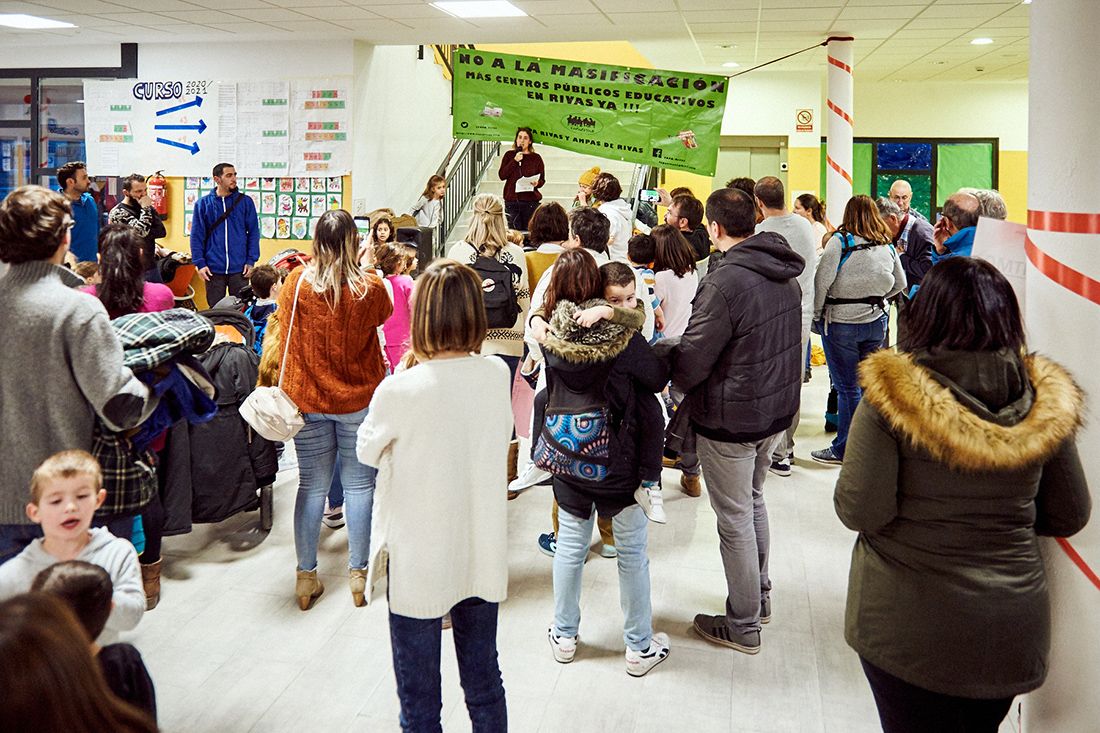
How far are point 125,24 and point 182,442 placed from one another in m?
5.81

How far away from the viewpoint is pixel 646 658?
320cm

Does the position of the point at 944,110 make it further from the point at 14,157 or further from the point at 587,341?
the point at 587,341

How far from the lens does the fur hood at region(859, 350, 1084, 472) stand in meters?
1.80

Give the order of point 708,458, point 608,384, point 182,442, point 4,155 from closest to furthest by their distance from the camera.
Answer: point 608,384, point 708,458, point 182,442, point 4,155

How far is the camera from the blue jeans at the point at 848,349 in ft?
17.6

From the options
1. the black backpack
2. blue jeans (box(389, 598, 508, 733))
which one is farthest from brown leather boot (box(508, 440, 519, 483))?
blue jeans (box(389, 598, 508, 733))

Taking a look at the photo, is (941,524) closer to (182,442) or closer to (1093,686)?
(1093,686)

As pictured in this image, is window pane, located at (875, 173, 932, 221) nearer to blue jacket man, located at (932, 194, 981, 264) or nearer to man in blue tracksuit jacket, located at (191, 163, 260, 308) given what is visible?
blue jacket man, located at (932, 194, 981, 264)

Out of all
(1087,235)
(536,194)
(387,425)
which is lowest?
(387,425)

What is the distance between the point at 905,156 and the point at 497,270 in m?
11.7

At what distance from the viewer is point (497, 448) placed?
2.31m

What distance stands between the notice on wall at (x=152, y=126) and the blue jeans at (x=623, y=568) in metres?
7.33

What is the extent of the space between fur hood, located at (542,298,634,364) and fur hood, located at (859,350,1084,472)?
1068 millimetres

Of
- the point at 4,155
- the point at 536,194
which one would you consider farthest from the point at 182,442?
the point at 4,155
